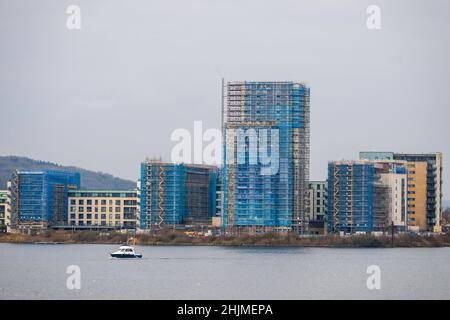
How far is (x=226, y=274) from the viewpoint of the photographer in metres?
105

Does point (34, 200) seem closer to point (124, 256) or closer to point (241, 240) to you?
point (241, 240)

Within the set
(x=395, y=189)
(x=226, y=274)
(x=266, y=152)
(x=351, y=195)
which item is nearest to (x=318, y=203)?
(x=395, y=189)

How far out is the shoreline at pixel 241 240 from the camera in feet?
549

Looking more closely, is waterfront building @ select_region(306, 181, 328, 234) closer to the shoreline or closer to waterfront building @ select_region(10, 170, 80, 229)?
the shoreline

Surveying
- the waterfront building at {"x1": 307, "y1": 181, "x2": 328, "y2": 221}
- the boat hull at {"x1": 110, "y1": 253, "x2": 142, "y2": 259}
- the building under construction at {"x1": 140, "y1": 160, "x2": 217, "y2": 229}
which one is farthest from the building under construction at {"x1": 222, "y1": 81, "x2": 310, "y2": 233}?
the boat hull at {"x1": 110, "y1": 253, "x2": 142, "y2": 259}

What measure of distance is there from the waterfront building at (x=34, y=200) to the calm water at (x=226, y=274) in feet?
144

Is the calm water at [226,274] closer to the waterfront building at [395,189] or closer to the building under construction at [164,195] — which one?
the building under construction at [164,195]

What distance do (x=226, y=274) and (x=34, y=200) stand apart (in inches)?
3677

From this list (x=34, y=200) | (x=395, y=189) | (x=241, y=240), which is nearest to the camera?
(x=241, y=240)

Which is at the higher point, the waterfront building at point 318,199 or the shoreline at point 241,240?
the waterfront building at point 318,199

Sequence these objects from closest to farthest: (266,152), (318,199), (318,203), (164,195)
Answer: (266,152) → (164,195) → (318,199) → (318,203)

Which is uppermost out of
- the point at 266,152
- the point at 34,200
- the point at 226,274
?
the point at 266,152

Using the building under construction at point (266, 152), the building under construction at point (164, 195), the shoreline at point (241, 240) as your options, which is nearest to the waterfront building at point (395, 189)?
the shoreline at point (241, 240)

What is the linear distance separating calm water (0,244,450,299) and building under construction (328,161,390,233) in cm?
2675
